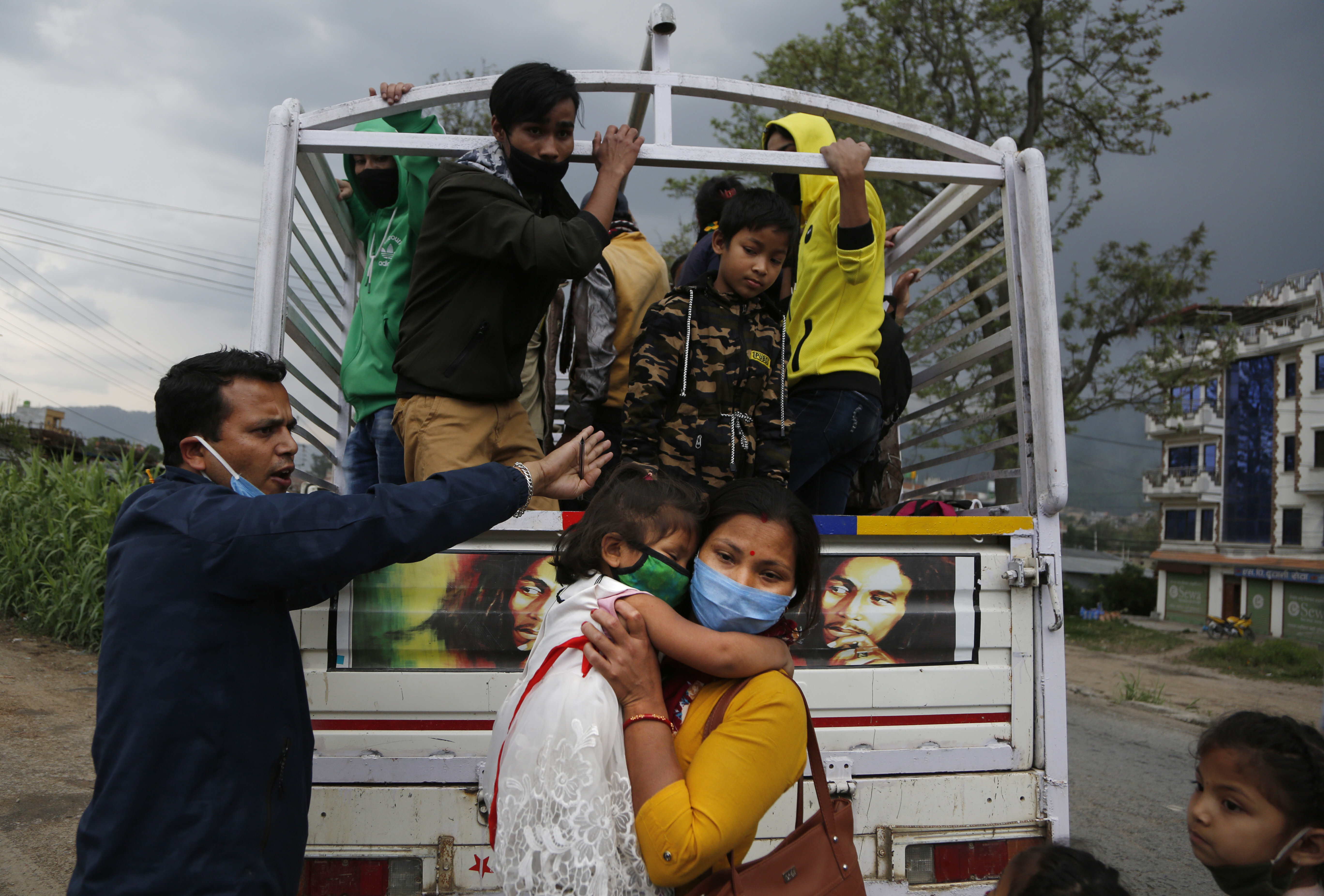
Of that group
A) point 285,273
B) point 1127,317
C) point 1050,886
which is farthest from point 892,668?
point 1127,317

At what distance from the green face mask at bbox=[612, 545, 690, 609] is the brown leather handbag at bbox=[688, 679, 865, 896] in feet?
0.62

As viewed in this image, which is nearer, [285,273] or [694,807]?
[694,807]

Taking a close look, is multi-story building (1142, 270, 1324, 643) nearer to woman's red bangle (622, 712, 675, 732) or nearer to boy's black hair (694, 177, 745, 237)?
boy's black hair (694, 177, 745, 237)

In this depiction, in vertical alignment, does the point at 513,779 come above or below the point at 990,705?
above

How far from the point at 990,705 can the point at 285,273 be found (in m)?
2.30

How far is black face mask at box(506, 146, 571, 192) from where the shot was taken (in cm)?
265

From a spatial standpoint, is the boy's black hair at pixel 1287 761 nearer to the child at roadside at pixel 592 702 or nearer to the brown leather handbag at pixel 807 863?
the brown leather handbag at pixel 807 863

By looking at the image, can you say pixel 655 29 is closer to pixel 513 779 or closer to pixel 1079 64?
pixel 513 779

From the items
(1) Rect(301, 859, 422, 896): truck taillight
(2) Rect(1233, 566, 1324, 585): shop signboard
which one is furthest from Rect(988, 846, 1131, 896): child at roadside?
(2) Rect(1233, 566, 1324, 585): shop signboard

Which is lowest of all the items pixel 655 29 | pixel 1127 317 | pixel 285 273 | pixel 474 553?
pixel 474 553

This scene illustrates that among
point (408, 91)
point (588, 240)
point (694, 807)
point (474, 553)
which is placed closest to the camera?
point (694, 807)

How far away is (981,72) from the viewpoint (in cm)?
1794

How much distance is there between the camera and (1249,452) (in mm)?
38406

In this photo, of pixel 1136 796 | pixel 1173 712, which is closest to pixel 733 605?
pixel 1136 796
